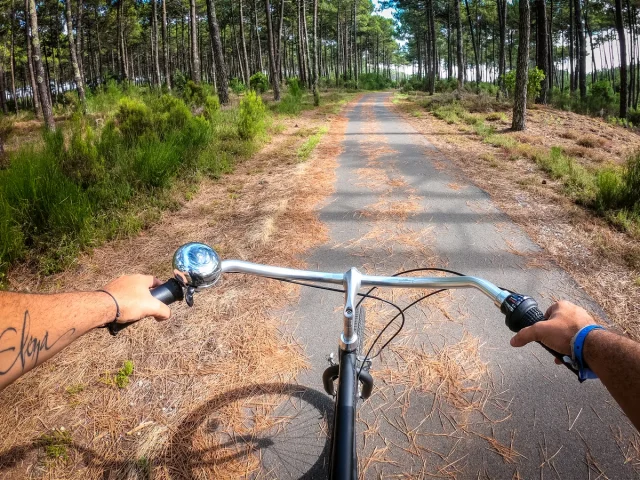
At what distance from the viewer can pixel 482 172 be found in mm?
6824

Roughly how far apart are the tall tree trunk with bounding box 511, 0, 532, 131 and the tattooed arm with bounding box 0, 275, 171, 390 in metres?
11.8

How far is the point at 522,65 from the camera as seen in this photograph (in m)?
10.3

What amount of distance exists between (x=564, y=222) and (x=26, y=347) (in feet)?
17.4

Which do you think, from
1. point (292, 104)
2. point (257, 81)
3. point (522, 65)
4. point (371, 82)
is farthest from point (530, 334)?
point (371, 82)

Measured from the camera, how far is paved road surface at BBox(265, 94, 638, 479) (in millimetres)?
1985

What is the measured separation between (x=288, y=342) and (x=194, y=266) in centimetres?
181

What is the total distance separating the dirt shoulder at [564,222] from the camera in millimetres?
3289

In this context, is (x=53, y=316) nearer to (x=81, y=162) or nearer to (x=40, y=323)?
→ (x=40, y=323)

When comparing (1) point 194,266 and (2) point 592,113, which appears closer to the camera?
(1) point 194,266

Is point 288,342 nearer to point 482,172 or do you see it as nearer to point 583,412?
point 583,412

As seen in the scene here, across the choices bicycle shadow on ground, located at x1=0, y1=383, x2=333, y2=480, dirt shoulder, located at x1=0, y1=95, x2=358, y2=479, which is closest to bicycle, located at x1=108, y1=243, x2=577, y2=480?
bicycle shadow on ground, located at x1=0, y1=383, x2=333, y2=480

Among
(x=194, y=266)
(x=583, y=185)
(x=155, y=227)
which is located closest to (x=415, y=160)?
(x=583, y=185)

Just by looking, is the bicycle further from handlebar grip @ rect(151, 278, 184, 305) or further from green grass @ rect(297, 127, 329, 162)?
green grass @ rect(297, 127, 329, 162)

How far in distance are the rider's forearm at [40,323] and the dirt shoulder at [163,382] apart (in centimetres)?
124
